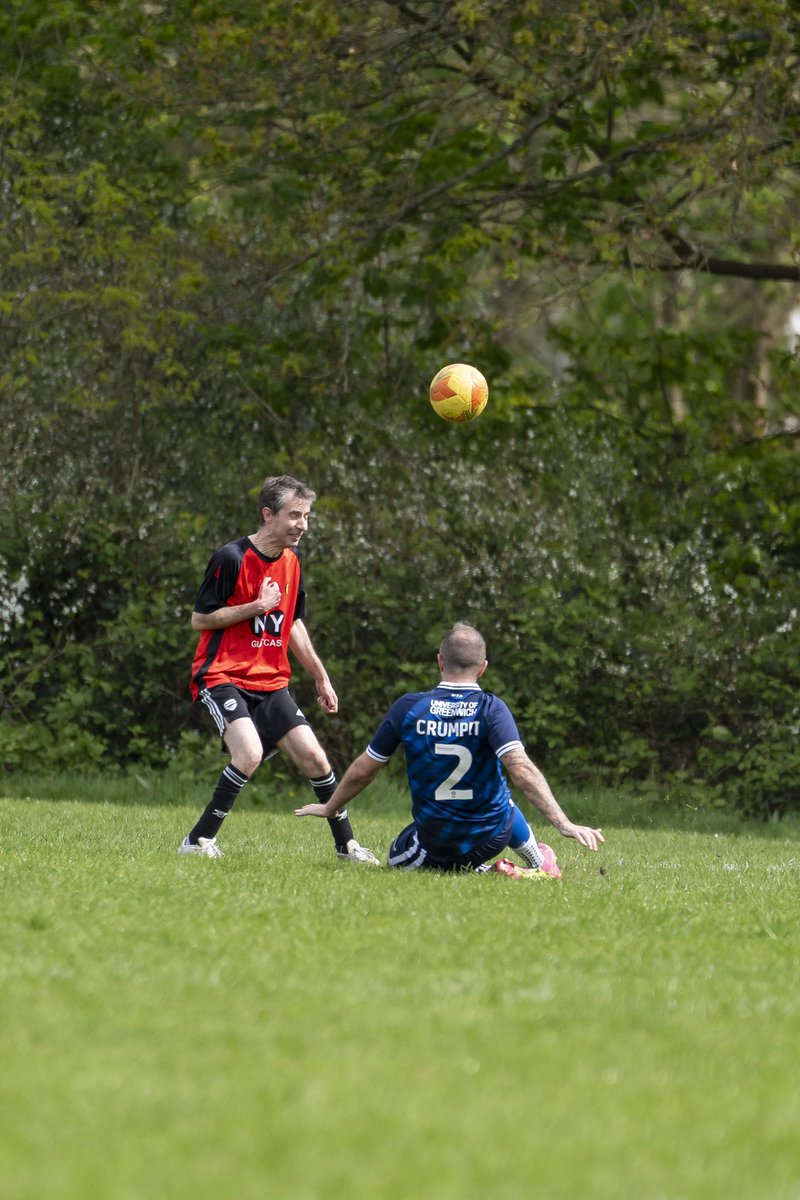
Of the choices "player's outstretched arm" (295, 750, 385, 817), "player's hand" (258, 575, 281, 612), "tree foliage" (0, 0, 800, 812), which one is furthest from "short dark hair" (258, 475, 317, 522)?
"tree foliage" (0, 0, 800, 812)

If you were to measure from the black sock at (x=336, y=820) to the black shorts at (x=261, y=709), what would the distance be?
371 millimetres

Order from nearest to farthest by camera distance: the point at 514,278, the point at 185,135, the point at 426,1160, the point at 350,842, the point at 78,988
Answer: the point at 426,1160 → the point at 78,988 → the point at 350,842 → the point at 514,278 → the point at 185,135

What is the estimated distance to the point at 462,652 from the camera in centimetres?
837

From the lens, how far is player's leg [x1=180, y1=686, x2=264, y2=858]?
367 inches

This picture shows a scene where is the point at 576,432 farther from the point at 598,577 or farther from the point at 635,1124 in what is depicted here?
the point at 635,1124

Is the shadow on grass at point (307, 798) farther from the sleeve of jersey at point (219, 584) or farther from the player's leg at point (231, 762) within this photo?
the sleeve of jersey at point (219, 584)

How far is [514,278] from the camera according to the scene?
56.2 feet

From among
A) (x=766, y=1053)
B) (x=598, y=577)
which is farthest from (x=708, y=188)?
(x=766, y=1053)

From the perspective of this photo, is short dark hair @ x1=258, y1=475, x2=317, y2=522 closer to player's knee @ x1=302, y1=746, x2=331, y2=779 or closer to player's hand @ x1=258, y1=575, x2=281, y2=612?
player's hand @ x1=258, y1=575, x2=281, y2=612

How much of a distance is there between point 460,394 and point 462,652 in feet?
14.7

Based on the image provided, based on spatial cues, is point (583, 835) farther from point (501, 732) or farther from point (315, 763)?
point (315, 763)

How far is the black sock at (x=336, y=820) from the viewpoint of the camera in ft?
31.5

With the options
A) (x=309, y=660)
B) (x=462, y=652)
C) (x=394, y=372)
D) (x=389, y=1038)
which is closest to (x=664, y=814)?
(x=394, y=372)

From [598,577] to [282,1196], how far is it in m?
13.8
